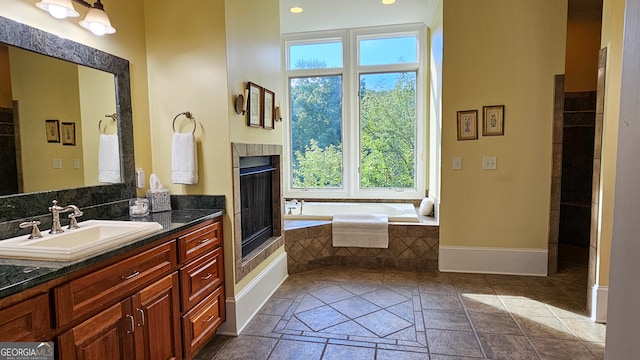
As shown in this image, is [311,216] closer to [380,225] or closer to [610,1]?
[380,225]

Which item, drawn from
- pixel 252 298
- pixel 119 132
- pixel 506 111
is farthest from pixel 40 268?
pixel 506 111

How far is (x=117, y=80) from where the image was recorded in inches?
87.2

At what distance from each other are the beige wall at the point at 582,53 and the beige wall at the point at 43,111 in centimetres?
504

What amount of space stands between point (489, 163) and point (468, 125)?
0.43 meters

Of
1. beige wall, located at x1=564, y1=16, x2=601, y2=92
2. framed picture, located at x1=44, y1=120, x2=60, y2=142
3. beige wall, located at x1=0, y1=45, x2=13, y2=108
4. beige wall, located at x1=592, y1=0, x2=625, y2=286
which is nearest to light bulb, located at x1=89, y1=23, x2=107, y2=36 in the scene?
beige wall, located at x1=0, y1=45, x2=13, y2=108

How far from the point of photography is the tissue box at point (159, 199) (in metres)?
2.30

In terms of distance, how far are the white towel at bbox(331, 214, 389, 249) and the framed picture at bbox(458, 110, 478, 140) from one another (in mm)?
1150

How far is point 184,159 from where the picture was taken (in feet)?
7.53

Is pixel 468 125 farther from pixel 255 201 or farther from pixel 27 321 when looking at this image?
pixel 27 321

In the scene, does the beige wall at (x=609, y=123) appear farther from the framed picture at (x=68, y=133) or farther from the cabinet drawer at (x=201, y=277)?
the framed picture at (x=68, y=133)

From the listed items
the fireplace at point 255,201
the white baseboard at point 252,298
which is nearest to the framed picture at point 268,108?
the fireplace at point 255,201

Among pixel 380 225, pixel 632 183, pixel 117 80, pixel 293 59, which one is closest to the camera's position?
pixel 632 183

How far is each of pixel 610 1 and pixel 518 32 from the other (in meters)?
0.97

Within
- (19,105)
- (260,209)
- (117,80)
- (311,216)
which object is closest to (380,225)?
(311,216)
